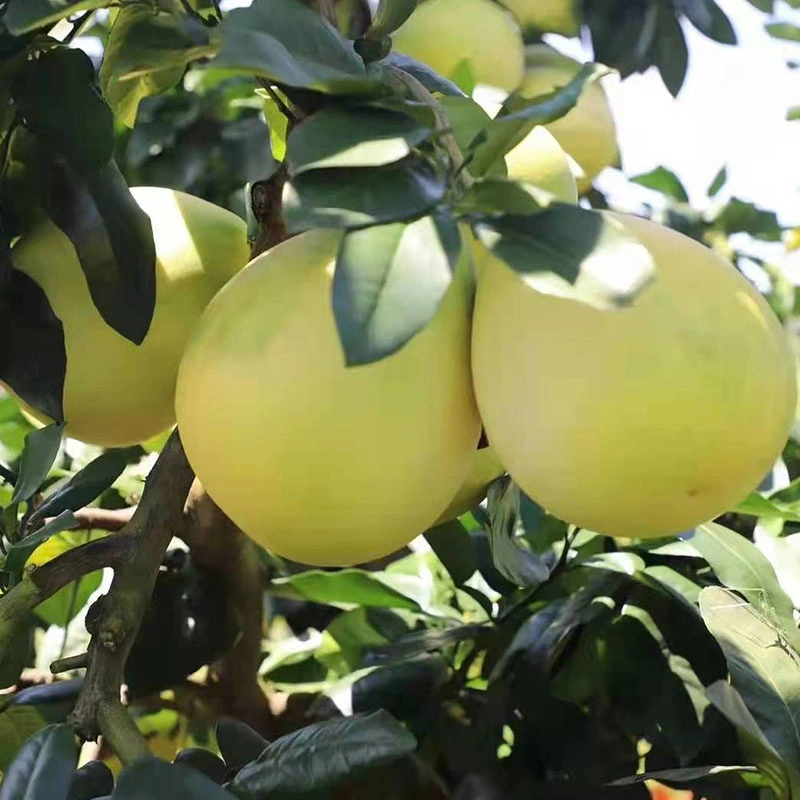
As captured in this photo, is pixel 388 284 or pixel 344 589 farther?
pixel 344 589

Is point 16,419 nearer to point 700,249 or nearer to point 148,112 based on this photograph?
point 148,112

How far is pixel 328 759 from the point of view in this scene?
420 millimetres

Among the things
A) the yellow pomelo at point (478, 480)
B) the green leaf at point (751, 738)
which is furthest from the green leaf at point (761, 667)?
the yellow pomelo at point (478, 480)

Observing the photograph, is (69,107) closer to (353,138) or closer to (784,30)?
(353,138)

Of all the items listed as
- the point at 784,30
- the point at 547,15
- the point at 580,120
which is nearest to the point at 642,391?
the point at 580,120

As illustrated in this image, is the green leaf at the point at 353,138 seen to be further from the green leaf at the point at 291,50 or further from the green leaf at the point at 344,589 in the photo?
the green leaf at the point at 344,589

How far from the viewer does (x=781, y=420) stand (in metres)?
0.36

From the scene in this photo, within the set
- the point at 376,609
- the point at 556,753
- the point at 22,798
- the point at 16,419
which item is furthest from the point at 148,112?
the point at 22,798

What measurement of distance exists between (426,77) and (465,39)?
313 millimetres

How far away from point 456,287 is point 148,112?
886 millimetres

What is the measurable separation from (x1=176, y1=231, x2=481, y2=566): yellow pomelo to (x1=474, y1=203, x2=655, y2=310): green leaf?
0.06 meters

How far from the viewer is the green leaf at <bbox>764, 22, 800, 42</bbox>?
3.57 ft

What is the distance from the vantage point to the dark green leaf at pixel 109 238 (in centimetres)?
44

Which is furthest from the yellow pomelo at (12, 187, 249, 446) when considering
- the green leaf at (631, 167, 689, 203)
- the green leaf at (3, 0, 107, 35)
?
the green leaf at (631, 167, 689, 203)
